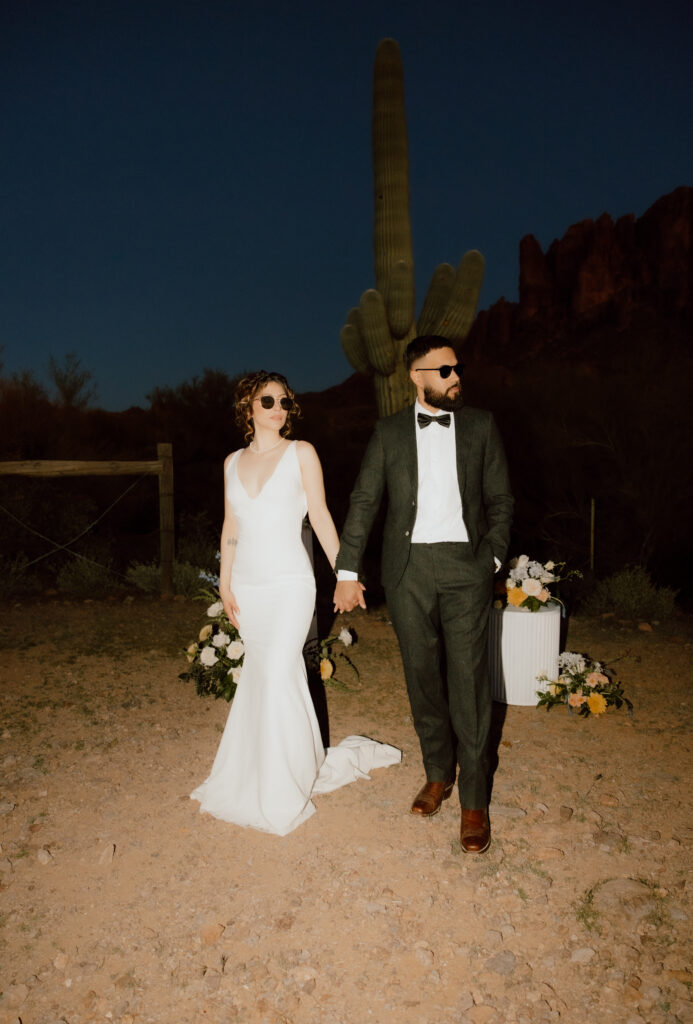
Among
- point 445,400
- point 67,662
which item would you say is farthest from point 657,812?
point 67,662

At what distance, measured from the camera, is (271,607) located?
3418 mm

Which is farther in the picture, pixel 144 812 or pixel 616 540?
pixel 616 540

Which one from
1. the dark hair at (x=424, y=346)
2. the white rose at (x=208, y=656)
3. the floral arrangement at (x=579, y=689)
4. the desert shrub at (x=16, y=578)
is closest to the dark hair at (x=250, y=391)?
the dark hair at (x=424, y=346)

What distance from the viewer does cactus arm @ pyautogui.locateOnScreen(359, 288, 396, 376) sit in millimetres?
7672

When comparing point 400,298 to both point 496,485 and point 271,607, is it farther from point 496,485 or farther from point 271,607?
point 271,607

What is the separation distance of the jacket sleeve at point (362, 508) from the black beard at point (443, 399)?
0.92 ft

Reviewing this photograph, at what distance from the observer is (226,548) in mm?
3643

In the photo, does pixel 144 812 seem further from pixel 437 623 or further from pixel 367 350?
pixel 367 350

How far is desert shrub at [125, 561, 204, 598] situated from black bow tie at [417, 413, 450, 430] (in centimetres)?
595

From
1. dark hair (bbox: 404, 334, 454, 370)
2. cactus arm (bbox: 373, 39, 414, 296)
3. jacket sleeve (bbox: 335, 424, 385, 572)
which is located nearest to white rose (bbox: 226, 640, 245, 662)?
jacket sleeve (bbox: 335, 424, 385, 572)

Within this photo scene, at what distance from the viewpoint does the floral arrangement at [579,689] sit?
4695 millimetres

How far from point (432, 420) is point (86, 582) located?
7052 mm

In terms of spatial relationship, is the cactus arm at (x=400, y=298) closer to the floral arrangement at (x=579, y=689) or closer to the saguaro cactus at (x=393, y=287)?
the saguaro cactus at (x=393, y=287)

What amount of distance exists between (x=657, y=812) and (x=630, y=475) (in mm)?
8986
